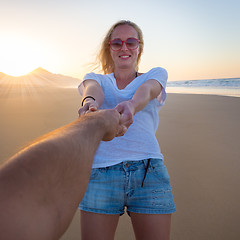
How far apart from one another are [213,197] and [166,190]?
1.15 meters

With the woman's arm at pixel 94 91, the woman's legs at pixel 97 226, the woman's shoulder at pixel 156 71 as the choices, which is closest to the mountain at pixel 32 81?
the woman's arm at pixel 94 91

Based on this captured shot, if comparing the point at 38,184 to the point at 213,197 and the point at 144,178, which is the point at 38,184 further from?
the point at 213,197

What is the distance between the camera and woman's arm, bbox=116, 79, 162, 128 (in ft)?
4.11

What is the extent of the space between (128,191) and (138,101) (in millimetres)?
650

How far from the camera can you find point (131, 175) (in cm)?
129

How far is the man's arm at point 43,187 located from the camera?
1.30 feet

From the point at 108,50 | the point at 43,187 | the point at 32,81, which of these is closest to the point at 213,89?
the point at 108,50

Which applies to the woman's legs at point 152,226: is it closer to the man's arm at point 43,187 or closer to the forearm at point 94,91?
the man's arm at point 43,187

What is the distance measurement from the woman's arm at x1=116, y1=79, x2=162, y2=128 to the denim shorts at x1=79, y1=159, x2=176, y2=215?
13.7 inches

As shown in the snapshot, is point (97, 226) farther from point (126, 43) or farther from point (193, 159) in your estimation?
point (193, 159)

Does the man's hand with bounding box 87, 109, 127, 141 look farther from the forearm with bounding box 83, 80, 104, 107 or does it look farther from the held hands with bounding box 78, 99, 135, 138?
the forearm with bounding box 83, 80, 104, 107

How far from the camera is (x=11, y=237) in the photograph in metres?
0.38

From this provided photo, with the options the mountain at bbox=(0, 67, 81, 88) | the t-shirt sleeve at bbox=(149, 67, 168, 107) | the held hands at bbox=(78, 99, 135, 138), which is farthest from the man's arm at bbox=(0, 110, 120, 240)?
the mountain at bbox=(0, 67, 81, 88)

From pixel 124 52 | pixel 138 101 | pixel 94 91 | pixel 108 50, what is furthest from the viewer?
pixel 108 50
